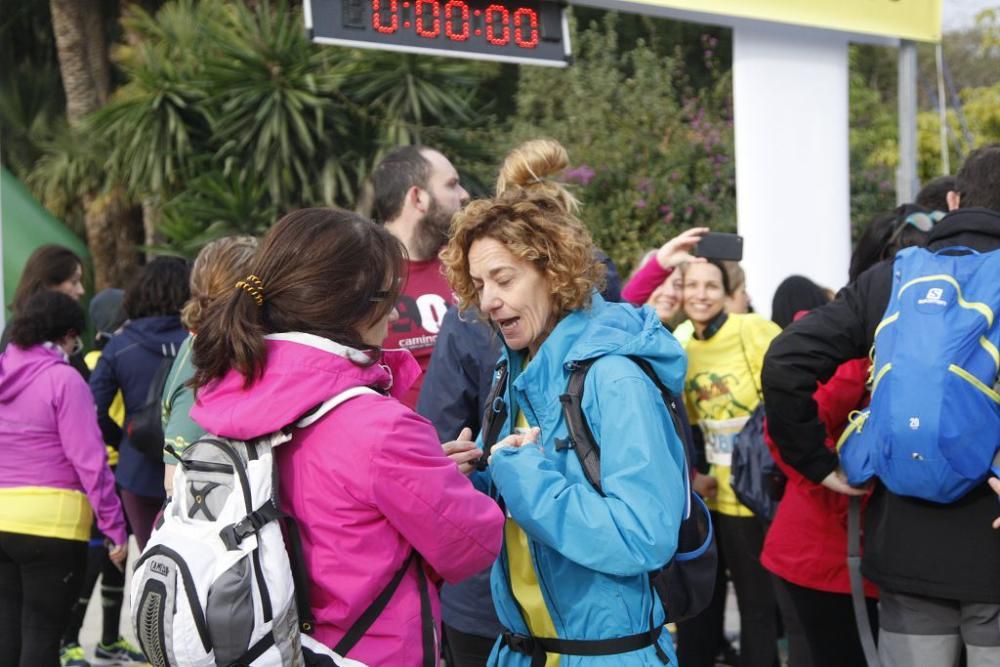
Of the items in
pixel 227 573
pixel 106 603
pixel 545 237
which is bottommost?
pixel 106 603

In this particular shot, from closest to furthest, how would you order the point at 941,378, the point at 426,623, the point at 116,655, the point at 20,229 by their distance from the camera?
the point at 426,623
the point at 941,378
the point at 116,655
the point at 20,229

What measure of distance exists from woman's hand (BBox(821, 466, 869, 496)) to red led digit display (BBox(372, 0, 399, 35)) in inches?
175

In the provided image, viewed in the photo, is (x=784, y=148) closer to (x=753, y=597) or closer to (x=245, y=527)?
(x=753, y=597)

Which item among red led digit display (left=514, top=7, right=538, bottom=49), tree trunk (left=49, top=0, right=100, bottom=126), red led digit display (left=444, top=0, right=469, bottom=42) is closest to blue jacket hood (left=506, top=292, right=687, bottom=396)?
red led digit display (left=444, top=0, right=469, bottom=42)

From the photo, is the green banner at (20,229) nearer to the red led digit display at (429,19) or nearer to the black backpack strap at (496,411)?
the red led digit display at (429,19)

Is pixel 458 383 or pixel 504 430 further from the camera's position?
pixel 458 383

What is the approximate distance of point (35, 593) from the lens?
4.48m

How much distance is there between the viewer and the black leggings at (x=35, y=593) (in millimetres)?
4445

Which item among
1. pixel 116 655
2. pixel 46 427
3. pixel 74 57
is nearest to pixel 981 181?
pixel 46 427

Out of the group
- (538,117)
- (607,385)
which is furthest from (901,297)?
(538,117)

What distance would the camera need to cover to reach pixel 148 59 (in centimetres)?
1465

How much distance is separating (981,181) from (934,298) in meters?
0.47

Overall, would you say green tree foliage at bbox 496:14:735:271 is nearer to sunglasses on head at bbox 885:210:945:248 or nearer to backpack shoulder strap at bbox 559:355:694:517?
sunglasses on head at bbox 885:210:945:248

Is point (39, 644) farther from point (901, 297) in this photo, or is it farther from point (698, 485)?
point (901, 297)
